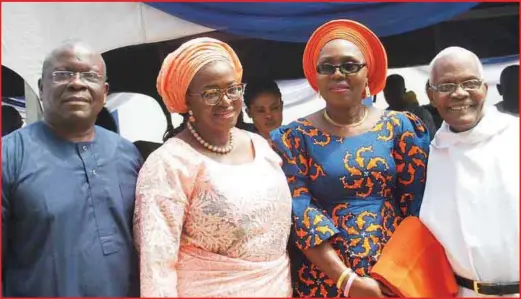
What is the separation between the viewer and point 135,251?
2029mm

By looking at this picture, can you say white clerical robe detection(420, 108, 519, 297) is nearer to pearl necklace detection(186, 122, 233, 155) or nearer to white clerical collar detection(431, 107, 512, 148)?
white clerical collar detection(431, 107, 512, 148)

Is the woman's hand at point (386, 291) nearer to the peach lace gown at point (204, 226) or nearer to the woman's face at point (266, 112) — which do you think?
the peach lace gown at point (204, 226)

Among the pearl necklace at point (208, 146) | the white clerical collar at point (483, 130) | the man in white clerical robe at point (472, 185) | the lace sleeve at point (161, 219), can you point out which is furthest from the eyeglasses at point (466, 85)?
the lace sleeve at point (161, 219)

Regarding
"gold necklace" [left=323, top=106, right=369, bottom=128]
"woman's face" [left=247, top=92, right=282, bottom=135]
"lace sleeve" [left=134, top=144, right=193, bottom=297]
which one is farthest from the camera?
"woman's face" [left=247, top=92, right=282, bottom=135]

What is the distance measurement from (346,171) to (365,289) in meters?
0.43

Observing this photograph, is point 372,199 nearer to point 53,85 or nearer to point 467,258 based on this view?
point 467,258

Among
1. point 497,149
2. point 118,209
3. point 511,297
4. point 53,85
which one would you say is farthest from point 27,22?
point 511,297

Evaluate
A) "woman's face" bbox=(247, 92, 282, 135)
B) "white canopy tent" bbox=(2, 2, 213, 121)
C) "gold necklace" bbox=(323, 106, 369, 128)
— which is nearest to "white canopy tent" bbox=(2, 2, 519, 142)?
"white canopy tent" bbox=(2, 2, 213, 121)

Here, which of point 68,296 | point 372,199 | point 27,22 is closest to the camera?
point 68,296

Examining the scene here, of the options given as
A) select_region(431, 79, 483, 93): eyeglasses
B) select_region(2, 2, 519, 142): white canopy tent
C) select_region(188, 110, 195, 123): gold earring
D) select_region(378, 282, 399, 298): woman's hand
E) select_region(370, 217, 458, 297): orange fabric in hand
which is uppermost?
select_region(2, 2, 519, 142): white canopy tent

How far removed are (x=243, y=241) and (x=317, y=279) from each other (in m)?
0.45

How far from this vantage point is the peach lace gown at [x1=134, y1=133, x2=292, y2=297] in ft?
6.11

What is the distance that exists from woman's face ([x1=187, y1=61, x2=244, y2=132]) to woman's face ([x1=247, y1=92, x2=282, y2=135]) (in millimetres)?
1361

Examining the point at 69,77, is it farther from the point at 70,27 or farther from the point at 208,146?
the point at 70,27
